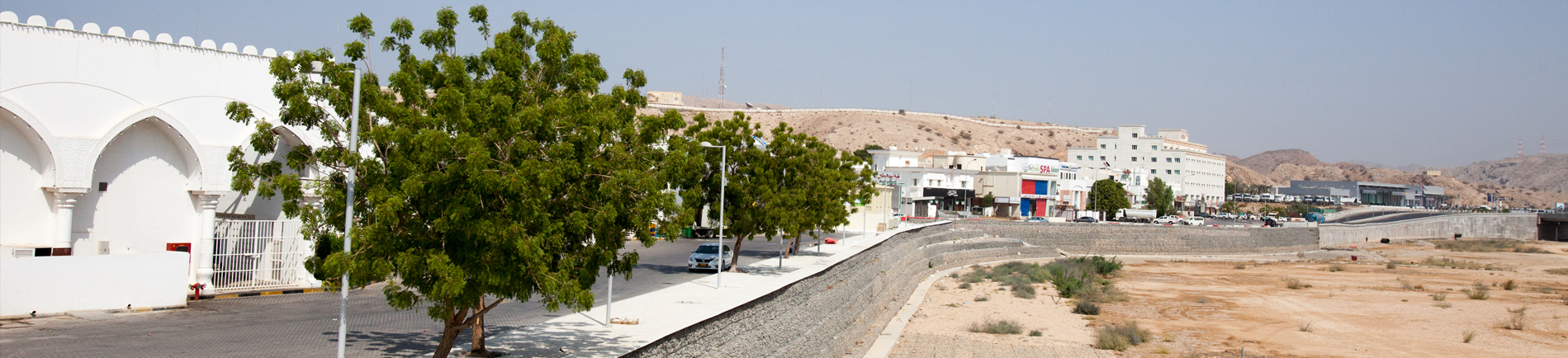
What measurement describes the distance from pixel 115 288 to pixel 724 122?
15.8m

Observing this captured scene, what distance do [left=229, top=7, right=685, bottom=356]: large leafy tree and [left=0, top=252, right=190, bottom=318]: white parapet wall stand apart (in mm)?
Answer: 12230

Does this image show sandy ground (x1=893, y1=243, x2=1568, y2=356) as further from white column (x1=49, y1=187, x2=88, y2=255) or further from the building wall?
white column (x1=49, y1=187, x2=88, y2=255)

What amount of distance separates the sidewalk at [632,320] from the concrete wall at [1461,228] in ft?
312

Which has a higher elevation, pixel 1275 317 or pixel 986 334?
pixel 1275 317

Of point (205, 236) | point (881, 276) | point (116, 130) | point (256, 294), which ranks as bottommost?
point (256, 294)

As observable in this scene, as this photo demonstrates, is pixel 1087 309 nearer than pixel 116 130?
No

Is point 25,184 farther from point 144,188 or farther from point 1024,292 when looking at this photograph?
point 1024,292

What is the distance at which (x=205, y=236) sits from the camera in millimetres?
23750

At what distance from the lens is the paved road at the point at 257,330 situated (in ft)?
49.9

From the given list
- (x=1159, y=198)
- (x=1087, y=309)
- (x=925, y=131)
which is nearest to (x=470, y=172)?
(x=1087, y=309)

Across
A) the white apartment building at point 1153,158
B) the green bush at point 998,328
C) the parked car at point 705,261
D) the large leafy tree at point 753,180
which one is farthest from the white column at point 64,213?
the white apartment building at point 1153,158

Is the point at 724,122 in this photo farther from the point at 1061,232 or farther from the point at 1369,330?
the point at 1061,232

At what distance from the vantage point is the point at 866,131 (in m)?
146

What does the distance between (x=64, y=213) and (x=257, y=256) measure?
4.34 metres
